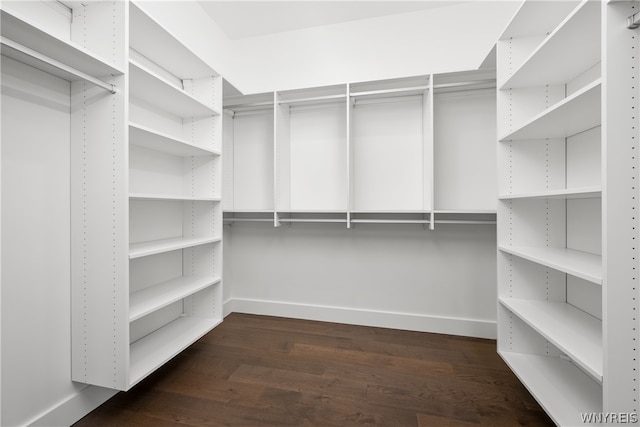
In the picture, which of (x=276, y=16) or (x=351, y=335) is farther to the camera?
(x=276, y=16)

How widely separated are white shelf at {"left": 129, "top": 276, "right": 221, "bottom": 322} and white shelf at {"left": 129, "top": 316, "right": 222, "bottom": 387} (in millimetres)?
313

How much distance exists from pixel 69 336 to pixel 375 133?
2.64 m

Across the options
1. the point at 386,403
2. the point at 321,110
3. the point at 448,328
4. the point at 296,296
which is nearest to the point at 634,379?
the point at 386,403

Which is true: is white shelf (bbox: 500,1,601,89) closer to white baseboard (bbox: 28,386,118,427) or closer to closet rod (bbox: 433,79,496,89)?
closet rod (bbox: 433,79,496,89)

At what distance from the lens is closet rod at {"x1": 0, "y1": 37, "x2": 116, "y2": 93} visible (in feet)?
3.10

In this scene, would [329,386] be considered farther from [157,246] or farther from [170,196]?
[170,196]

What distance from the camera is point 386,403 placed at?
1.58 metres

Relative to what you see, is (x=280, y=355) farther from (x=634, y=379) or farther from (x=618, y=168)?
(x=618, y=168)

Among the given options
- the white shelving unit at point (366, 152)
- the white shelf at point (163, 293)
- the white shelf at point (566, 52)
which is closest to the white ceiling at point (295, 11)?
the white shelving unit at point (366, 152)

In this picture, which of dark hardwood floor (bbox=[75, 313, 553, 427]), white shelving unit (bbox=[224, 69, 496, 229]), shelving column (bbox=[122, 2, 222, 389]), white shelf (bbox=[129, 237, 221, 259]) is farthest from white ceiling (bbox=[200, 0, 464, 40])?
dark hardwood floor (bbox=[75, 313, 553, 427])

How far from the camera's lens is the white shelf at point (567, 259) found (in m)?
1.08

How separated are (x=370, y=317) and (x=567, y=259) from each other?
168 cm

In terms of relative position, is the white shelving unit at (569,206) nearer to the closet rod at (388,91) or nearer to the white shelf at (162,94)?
the closet rod at (388,91)

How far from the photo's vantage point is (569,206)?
167 centimetres
